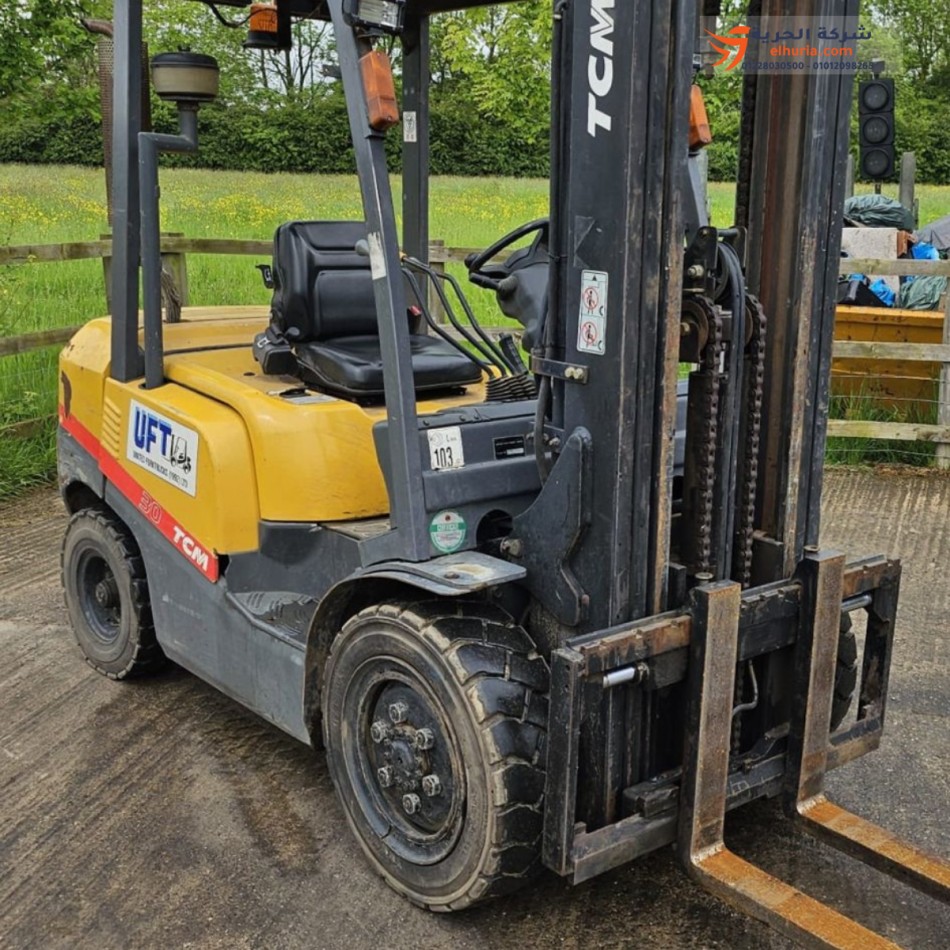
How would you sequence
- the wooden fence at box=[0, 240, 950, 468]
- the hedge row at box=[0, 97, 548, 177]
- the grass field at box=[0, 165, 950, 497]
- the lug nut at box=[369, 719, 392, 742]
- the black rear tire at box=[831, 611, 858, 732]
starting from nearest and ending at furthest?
the lug nut at box=[369, 719, 392, 742] < the black rear tire at box=[831, 611, 858, 732] < the wooden fence at box=[0, 240, 950, 468] < the grass field at box=[0, 165, 950, 497] < the hedge row at box=[0, 97, 548, 177]

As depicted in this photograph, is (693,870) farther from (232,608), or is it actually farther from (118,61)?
(118,61)

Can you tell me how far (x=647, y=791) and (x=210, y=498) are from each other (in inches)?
64.5

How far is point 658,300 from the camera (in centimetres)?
265

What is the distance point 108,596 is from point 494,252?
2.32 meters

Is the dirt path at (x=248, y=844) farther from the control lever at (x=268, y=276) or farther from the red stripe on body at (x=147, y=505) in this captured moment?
the control lever at (x=268, y=276)

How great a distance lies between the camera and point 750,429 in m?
2.97

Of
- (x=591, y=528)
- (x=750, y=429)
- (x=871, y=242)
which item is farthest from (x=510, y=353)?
(x=871, y=242)

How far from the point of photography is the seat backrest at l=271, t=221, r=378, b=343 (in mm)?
3775

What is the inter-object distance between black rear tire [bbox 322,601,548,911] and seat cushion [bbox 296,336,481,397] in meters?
0.83

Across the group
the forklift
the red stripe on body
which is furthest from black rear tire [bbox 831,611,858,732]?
the red stripe on body

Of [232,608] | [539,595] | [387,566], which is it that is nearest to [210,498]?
[232,608]

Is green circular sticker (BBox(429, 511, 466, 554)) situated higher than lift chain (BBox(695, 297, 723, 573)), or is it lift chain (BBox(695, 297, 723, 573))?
lift chain (BBox(695, 297, 723, 573))

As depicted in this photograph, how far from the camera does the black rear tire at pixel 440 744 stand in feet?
8.97

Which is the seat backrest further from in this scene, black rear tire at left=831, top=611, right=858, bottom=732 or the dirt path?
black rear tire at left=831, top=611, right=858, bottom=732
